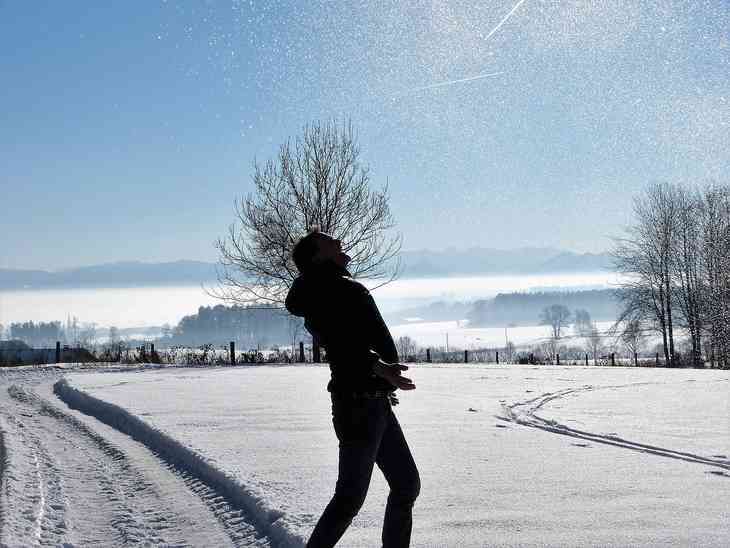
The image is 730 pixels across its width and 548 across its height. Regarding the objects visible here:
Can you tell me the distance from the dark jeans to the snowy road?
128cm

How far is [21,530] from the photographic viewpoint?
462 centimetres

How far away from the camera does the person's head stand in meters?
3.31

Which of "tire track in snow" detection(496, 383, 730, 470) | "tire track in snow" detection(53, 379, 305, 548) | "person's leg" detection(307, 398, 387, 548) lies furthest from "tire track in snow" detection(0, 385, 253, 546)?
"tire track in snow" detection(496, 383, 730, 470)

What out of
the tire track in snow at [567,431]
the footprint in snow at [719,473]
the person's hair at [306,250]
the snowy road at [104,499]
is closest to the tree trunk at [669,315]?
the tire track in snow at [567,431]

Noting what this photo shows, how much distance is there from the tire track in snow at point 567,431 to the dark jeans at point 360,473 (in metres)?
4.21

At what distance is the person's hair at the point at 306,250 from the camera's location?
3328mm

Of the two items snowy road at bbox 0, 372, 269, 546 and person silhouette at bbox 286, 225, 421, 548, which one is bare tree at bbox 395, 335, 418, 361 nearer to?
snowy road at bbox 0, 372, 269, 546

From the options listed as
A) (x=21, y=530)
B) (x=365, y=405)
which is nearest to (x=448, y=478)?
(x=365, y=405)

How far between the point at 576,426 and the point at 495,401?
11.2 ft

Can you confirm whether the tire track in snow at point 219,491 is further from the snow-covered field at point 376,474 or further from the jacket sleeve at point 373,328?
the jacket sleeve at point 373,328

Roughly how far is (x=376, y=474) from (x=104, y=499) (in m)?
2.41

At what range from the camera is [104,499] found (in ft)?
18.2

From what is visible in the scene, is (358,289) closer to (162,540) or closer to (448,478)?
(162,540)

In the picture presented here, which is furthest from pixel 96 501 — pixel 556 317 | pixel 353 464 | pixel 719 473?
pixel 556 317
